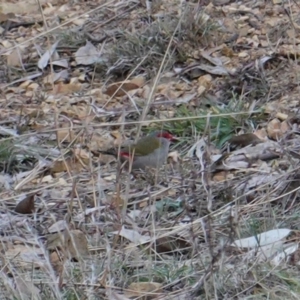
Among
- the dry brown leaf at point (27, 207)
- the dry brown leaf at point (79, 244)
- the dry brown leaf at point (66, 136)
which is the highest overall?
the dry brown leaf at point (79, 244)

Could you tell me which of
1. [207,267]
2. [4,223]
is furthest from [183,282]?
[4,223]

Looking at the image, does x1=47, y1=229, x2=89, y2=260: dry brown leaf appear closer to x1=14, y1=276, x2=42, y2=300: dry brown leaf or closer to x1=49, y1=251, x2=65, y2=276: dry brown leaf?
x1=49, y1=251, x2=65, y2=276: dry brown leaf

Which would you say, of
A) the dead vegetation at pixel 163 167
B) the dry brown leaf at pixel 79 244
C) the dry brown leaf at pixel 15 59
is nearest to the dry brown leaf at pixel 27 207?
the dead vegetation at pixel 163 167

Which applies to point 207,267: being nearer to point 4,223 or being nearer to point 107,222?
point 107,222

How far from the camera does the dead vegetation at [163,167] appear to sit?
2.78 m

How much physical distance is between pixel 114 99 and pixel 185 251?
1.81m

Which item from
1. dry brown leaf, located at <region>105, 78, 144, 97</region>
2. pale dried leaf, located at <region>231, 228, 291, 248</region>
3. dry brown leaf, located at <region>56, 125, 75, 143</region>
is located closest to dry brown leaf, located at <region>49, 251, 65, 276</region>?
pale dried leaf, located at <region>231, 228, 291, 248</region>

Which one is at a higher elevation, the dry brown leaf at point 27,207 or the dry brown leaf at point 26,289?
the dry brown leaf at point 26,289

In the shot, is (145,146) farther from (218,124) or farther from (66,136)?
(66,136)

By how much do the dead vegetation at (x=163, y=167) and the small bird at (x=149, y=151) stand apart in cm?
6

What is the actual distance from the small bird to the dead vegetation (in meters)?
0.06

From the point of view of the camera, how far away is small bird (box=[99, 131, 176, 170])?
3.87 meters

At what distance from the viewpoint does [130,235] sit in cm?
314

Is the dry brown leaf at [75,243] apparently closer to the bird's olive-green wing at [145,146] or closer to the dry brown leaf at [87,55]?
the bird's olive-green wing at [145,146]
